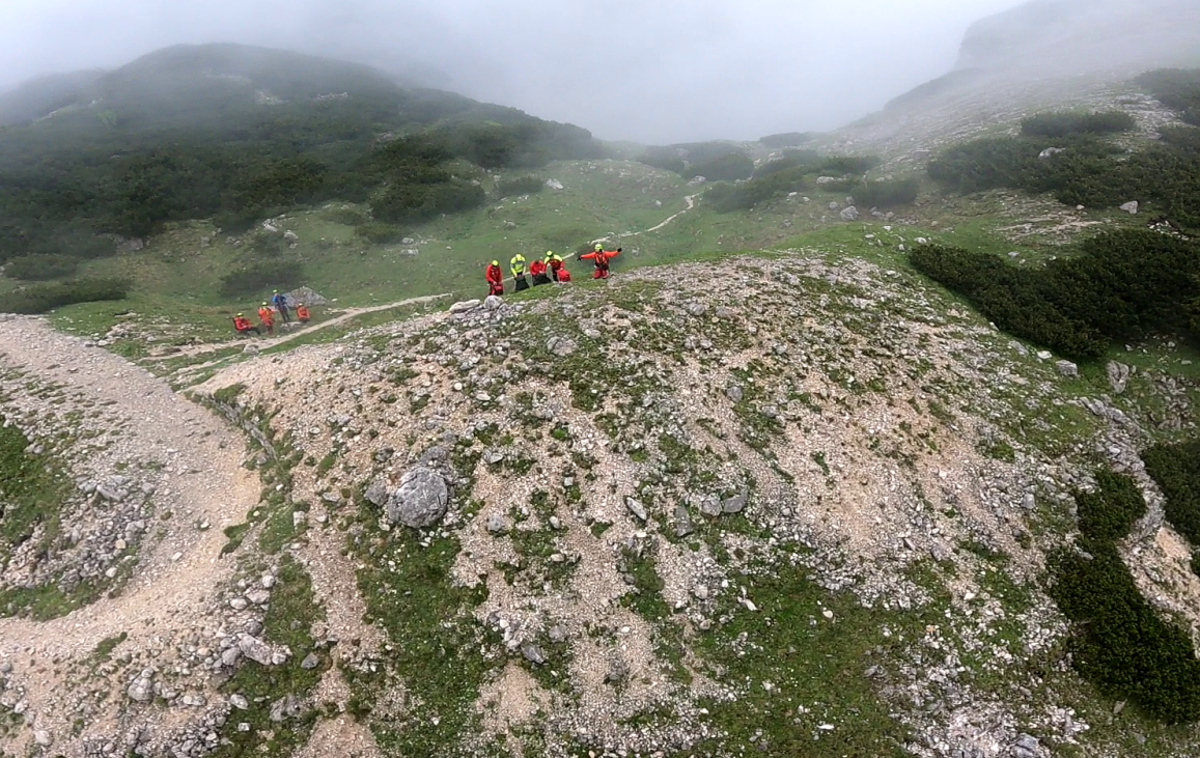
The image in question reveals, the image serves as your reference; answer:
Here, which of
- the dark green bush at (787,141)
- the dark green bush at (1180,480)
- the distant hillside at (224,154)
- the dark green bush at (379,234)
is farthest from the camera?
the dark green bush at (787,141)

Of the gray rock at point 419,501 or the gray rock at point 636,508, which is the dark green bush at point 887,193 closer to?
the gray rock at point 636,508

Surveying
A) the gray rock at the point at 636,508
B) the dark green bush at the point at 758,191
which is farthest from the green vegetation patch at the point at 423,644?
the dark green bush at the point at 758,191

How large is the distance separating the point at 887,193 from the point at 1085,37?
88013 millimetres

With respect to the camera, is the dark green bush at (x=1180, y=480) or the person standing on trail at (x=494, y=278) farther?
the person standing on trail at (x=494, y=278)

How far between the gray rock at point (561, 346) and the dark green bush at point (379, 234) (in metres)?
27.0

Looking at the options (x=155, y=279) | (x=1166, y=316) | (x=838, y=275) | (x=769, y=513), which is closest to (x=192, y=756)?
(x=769, y=513)

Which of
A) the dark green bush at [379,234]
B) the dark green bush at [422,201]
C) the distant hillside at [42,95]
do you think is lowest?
the dark green bush at [379,234]

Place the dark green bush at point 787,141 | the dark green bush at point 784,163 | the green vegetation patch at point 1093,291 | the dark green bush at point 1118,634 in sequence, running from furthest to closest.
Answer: the dark green bush at point 787,141
the dark green bush at point 784,163
the green vegetation patch at point 1093,291
the dark green bush at point 1118,634

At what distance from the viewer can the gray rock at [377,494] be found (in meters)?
14.9

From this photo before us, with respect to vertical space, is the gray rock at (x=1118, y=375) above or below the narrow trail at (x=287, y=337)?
below

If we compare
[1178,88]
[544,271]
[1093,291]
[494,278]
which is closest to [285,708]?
[494,278]

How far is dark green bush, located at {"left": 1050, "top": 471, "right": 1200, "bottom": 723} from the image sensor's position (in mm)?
12141

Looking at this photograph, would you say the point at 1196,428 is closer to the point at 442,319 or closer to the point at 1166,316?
the point at 1166,316

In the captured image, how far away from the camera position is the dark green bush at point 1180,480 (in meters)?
15.8
